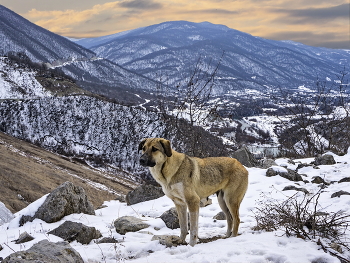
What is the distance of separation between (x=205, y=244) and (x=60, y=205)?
4.63 m

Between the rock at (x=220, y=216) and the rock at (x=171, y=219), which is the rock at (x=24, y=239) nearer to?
the rock at (x=171, y=219)

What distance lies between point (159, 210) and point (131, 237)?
3119mm

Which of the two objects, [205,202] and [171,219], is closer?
[171,219]

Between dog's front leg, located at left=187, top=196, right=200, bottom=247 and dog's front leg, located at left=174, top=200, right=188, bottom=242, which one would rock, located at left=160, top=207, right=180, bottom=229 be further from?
dog's front leg, located at left=187, top=196, right=200, bottom=247

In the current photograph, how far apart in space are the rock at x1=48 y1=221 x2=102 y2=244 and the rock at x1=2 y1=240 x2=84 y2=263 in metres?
1.80

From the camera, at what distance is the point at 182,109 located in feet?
49.2

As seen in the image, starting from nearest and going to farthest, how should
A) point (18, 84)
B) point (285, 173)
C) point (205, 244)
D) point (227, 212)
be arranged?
point (205, 244) → point (227, 212) → point (285, 173) → point (18, 84)

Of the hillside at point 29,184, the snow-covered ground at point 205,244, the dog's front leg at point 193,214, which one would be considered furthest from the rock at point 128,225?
the hillside at point 29,184

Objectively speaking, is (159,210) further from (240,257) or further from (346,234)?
(346,234)

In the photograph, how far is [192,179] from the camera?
6.43 m

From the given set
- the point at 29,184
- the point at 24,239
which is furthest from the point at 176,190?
the point at 29,184

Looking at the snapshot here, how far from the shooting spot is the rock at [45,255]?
407cm

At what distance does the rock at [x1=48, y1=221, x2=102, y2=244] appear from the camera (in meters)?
6.80

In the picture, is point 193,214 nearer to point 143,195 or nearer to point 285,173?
point 143,195
